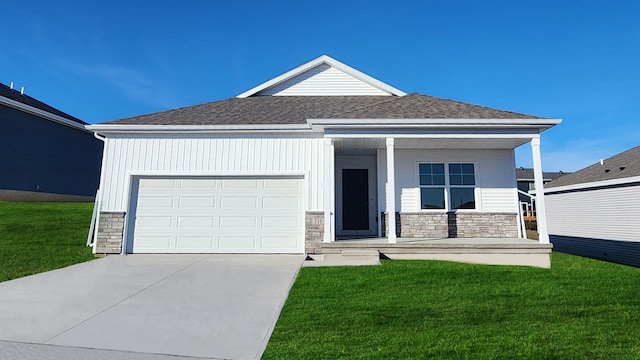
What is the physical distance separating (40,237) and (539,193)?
533 inches

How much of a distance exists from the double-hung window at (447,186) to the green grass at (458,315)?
129 inches

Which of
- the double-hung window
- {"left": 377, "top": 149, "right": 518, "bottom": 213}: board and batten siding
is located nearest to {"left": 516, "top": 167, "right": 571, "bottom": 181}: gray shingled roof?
{"left": 377, "top": 149, "right": 518, "bottom": 213}: board and batten siding

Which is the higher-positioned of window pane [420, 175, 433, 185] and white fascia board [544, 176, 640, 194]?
white fascia board [544, 176, 640, 194]

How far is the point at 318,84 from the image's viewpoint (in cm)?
1238

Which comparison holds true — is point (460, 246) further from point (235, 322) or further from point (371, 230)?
point (235, 322)

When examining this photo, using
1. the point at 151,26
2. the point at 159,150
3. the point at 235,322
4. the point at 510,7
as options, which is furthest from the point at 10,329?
the point at 510,7

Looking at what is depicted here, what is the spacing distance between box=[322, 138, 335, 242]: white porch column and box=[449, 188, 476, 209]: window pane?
3.67 meters

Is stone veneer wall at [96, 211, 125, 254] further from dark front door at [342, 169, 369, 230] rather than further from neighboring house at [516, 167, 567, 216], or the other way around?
neighboring house at [516, 167, 567, 216]

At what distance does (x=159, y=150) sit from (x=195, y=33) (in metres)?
5.95

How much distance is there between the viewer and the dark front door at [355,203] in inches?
396

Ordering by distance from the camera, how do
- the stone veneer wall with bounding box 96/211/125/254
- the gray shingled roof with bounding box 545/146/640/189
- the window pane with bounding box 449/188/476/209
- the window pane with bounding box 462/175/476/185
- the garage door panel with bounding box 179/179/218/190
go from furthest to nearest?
the gray shingled roof with bounding box 545/146/640/189 < the window pane with bounding box 462/175/476/185 < the window pane with bounding box 449/188/476/209 < the garage door panel with bounding box 179/179/218/190 < the stone veneer wall with bounding box 96/211/125/254

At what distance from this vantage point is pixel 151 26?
12.1 meters

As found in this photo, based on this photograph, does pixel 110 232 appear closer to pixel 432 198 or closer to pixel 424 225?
pixel 424 225

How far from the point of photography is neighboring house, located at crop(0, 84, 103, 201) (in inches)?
585
